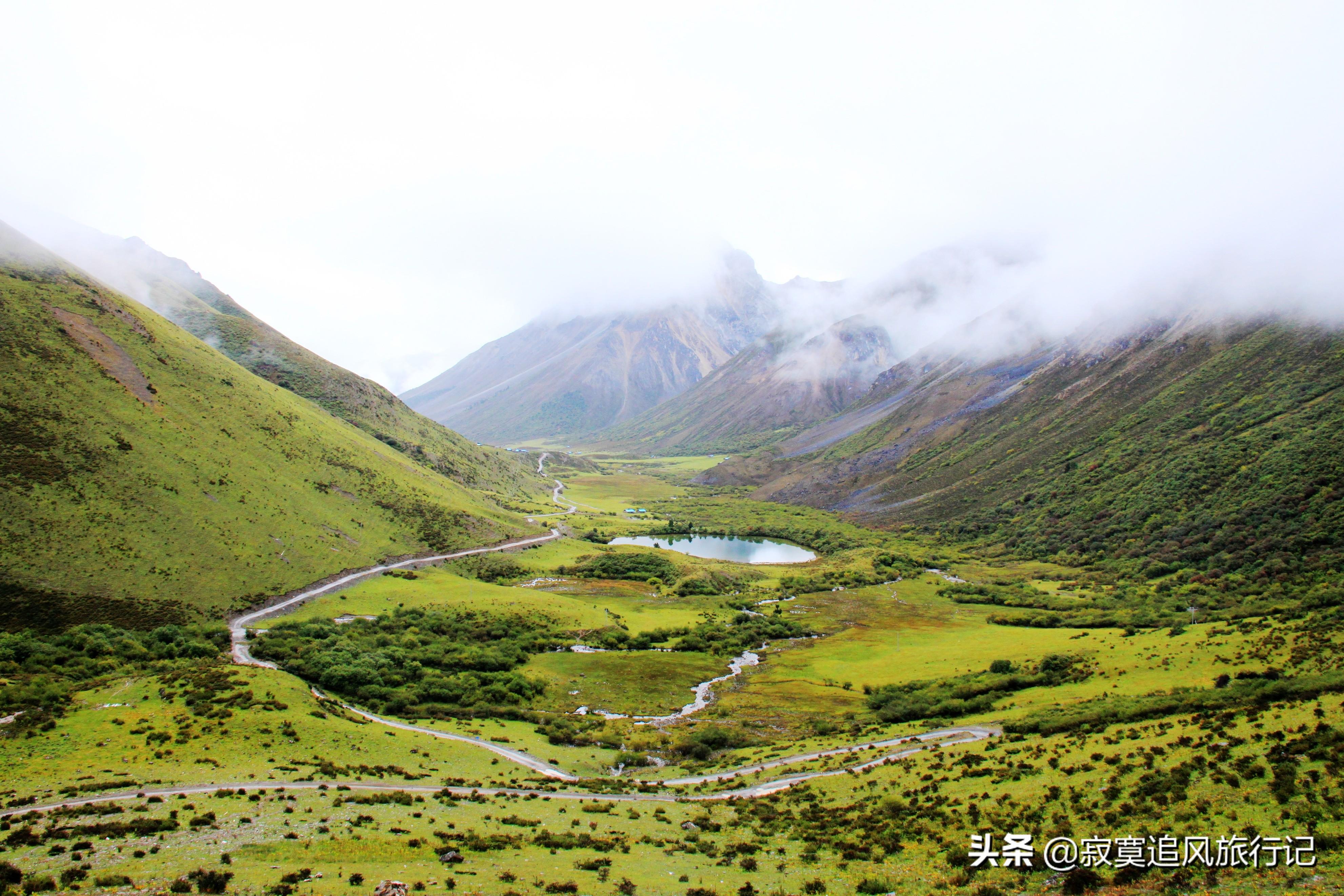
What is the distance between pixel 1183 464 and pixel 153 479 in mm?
185878

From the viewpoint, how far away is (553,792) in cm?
4338

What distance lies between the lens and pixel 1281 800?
2206 cm

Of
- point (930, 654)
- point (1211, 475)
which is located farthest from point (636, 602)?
point (1211, 475)

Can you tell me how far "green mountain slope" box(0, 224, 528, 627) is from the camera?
78562mm

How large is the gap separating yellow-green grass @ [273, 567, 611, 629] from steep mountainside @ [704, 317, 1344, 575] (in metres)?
99.6

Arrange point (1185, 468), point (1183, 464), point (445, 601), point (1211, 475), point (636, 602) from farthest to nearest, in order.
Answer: point (1183, 464)
point (1185, 468)
point (1211, 475)
point (636, 602)
point (445, 601)

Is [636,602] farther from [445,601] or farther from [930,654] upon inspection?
[930,654]

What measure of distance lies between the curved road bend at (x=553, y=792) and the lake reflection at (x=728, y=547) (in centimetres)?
10595

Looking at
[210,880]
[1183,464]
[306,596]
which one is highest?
[1183,464]

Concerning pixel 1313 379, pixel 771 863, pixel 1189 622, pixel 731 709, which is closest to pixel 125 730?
pixel 771 863

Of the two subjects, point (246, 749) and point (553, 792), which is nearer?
point (246, 749)

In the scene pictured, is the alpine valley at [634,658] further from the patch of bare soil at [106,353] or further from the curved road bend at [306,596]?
the patch of bare soil at [106,353]

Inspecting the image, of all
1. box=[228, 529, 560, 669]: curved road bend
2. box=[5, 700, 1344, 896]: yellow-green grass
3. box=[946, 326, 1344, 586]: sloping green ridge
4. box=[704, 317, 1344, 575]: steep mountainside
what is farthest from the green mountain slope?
box=[946, 326, 1344, 586]: sloping green ridge

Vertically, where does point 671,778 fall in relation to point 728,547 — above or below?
below
